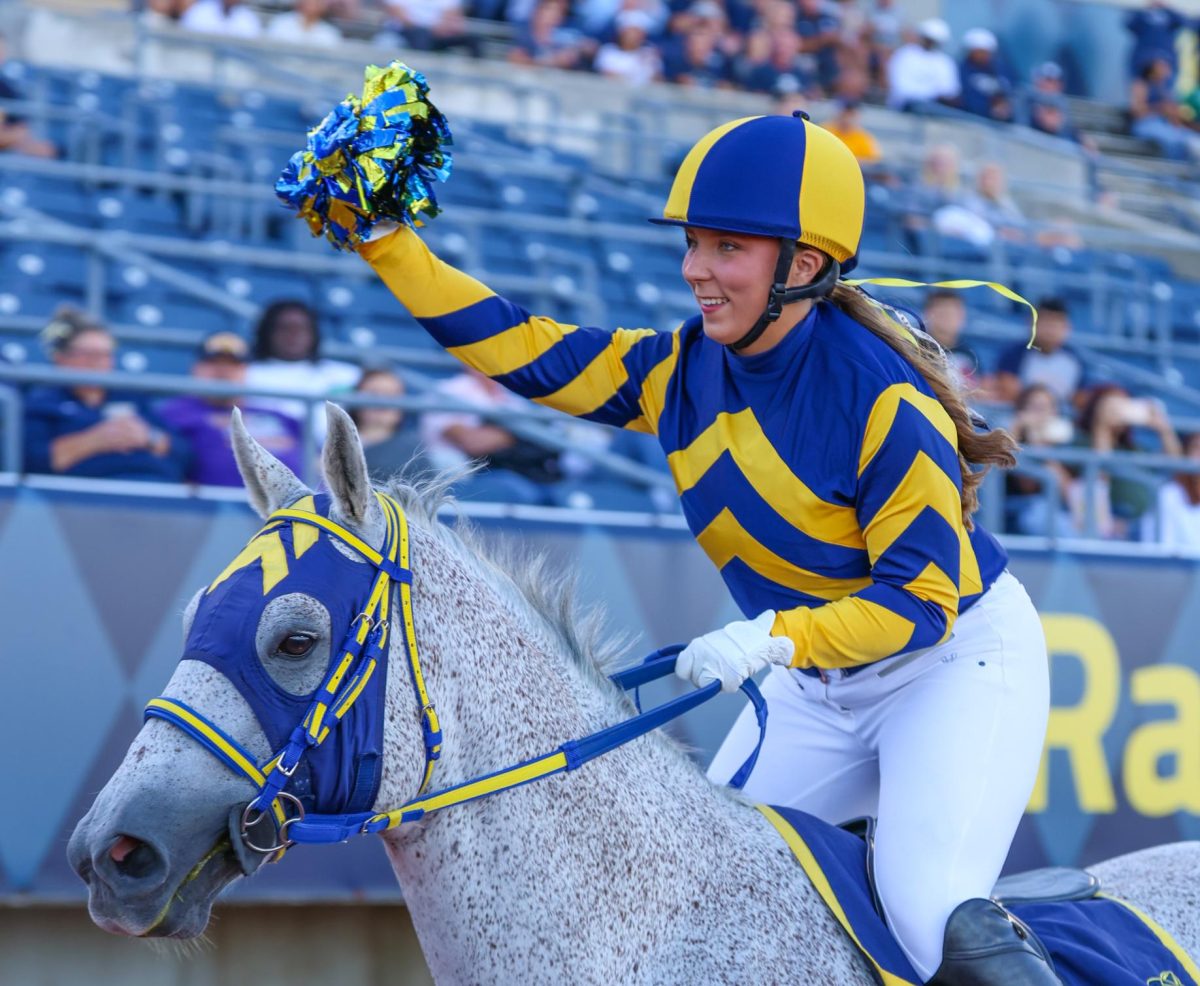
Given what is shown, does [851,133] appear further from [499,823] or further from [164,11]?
[499,823]

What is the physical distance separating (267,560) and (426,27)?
1194 centimetres

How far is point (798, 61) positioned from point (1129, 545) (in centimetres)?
998

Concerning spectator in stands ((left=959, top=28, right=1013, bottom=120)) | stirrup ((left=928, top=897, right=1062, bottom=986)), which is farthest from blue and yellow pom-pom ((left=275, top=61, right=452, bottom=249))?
spectator in stands ((left=959, top=28, right=1013, bottom=120))

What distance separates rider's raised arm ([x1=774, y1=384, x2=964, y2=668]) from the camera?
2.94m

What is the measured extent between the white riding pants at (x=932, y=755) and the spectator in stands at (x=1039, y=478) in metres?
3.49

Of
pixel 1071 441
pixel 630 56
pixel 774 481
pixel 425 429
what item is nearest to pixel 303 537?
pixel 774 481

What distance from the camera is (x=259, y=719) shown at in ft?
8.48

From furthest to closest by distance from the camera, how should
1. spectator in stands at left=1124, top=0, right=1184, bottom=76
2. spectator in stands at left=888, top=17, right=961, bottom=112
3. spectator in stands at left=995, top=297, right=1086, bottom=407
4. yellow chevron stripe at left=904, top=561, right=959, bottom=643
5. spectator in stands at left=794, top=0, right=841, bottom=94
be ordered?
spectator in stands at left=1124, top=0, right=1184, bottom=76, spectator in stands at left=888, top=17, right=961, bottom=112, spectator in stands at left=794, top=0, right=841, bottom=94, spectator in stands at left=995, top=297, right=1086, bottom=407, yellow chevron stripe at left=904, top=561, right=959, bottom=643

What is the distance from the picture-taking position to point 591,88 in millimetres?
14195

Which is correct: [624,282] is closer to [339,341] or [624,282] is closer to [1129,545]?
[339,341]

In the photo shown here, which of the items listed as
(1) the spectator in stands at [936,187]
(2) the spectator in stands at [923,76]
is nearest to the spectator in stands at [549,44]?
(1) the spectator in stands at [936,187]

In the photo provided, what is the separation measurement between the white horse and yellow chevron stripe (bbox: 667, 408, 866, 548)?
A: 0.45 meters

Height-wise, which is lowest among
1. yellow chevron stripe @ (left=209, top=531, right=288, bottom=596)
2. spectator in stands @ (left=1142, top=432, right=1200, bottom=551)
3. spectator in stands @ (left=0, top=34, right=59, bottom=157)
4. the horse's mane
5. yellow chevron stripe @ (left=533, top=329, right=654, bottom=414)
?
spectator in stands @ (left=1142, top=432, right=1200, bottom=551)

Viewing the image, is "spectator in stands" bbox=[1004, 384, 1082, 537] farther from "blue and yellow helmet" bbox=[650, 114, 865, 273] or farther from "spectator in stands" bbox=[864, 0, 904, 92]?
"spectator in stands" bbox=[864, 0, 904, 92]
